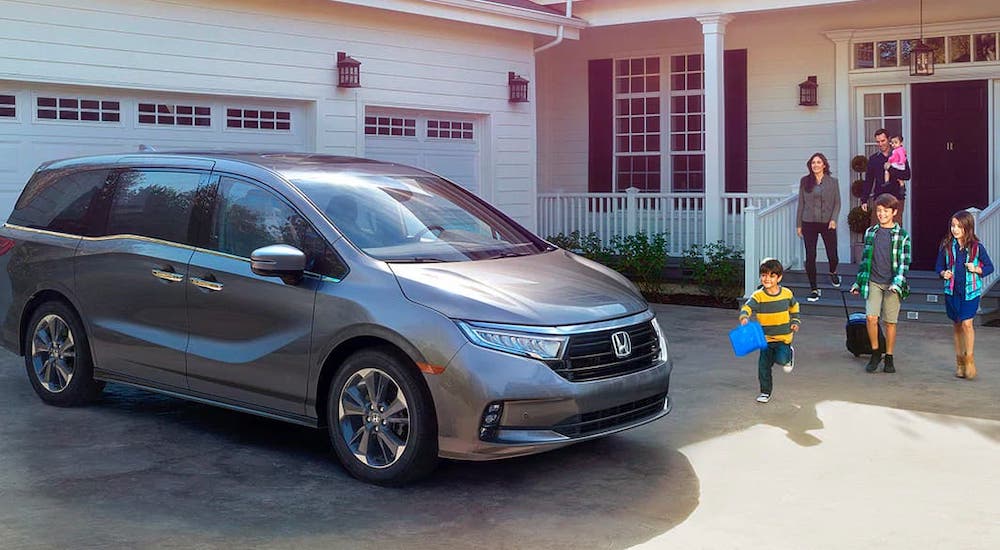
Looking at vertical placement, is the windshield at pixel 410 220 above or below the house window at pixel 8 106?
below

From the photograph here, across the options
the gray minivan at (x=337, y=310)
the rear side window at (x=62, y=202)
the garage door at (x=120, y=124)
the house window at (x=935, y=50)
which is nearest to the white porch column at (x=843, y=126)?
the house window at (x=935, y=50)

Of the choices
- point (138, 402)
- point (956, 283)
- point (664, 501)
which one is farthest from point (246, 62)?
point (664, 501)

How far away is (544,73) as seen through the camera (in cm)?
1786

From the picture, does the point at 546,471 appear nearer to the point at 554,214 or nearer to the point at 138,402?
the point at 138,402

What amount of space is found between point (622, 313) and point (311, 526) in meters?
2.03

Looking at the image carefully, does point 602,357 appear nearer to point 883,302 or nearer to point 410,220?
point 410,220

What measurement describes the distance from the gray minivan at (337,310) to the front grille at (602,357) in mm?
13

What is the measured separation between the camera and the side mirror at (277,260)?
6.23m

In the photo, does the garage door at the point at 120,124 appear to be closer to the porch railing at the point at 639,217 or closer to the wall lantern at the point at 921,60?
the porch railing at the point at 639,217

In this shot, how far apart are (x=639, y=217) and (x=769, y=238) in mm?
2377

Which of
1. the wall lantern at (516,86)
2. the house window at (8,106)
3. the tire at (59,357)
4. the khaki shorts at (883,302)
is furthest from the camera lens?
the wall lantern at (516,86)

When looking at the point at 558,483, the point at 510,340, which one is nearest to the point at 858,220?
the point at 558,483

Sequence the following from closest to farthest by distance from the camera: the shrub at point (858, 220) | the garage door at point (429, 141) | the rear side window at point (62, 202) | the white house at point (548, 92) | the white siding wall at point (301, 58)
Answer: the rear side window at point (62, 202) → the white siding wall at point (301, 58) → the white house at point (548, 92) → the garage door at point (429, 141) → the shrub at point (858, 220)

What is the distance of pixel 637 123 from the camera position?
1709 cm
